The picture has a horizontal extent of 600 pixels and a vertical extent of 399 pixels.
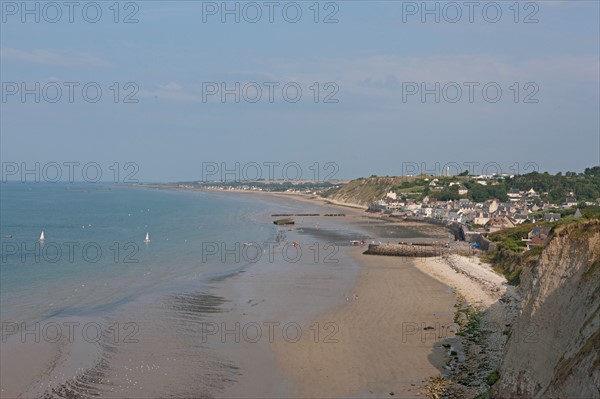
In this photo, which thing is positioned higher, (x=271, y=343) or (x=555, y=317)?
(x=555, y=317)

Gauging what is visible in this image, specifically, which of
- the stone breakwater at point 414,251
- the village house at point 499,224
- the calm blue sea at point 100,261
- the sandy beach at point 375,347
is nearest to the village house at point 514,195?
the village house at point 499,224

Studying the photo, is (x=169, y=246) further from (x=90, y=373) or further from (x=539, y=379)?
(x=539, y=379)

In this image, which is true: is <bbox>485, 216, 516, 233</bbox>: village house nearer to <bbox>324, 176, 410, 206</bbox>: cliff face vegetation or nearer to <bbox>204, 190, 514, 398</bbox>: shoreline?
<bbox>204, 190, 514, 398</bbox>: shoreline

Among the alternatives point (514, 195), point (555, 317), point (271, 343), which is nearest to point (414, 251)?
point (271, 343)

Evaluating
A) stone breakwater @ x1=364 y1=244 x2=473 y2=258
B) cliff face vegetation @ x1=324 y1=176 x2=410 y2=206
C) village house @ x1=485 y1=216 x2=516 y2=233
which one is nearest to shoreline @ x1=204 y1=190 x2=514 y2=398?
stone breakwater @ x1=364 y1=244 x2=473 y2=258

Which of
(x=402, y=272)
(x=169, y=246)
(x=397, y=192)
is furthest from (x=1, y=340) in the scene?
(x=397, y=192)

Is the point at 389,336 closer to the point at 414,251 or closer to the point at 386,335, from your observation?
the point at 386,335
